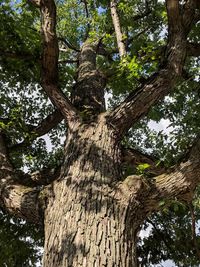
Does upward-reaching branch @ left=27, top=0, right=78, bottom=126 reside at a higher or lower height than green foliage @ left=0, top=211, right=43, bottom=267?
higher

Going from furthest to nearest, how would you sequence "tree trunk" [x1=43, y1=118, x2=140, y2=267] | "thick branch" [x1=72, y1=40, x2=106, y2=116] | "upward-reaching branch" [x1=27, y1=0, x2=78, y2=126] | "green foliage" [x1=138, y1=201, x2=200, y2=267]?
"green foliage" [x1=138, y1=201, x2=200, y2=267]
"thick branch" [x1=72, y1=40, x2=106, y2=116]
"upward-reaching branch" [x1=27, y1=0, x2=78, y2=126]
"tree trunk" [x1=43, y1=118, x2=140, y2=267]

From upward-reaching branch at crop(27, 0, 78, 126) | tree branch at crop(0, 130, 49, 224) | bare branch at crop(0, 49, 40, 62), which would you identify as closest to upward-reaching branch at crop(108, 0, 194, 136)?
upward-reaching branch at crop(27, 0, 78, 126)

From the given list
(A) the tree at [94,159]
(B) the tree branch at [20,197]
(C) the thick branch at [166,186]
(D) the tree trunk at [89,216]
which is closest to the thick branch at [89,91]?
(A) the tree at [94,159]

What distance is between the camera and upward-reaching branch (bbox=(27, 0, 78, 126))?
15.9 feet

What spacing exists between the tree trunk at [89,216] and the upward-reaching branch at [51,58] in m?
1.00

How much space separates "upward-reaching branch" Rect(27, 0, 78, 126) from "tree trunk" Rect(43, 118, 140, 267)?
1.00m

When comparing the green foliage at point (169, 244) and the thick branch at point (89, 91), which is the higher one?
the thick branch at point (89, 91)

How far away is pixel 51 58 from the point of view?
16.4ft

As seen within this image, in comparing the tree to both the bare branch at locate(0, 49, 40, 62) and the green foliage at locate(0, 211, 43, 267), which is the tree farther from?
the green foliage at locate(0, 211, 43, 267)

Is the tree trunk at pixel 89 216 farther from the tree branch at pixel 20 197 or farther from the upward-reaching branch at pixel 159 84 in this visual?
the upward-reaching branch at pixel 159 84

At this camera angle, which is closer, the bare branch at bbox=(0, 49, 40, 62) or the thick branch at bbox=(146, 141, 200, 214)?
the thick branch at bbox=(146, 141, 200, 214)

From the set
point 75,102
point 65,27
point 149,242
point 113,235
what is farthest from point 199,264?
point 65,27

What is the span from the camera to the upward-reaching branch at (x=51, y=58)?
4859mm

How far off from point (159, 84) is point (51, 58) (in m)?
1.73
